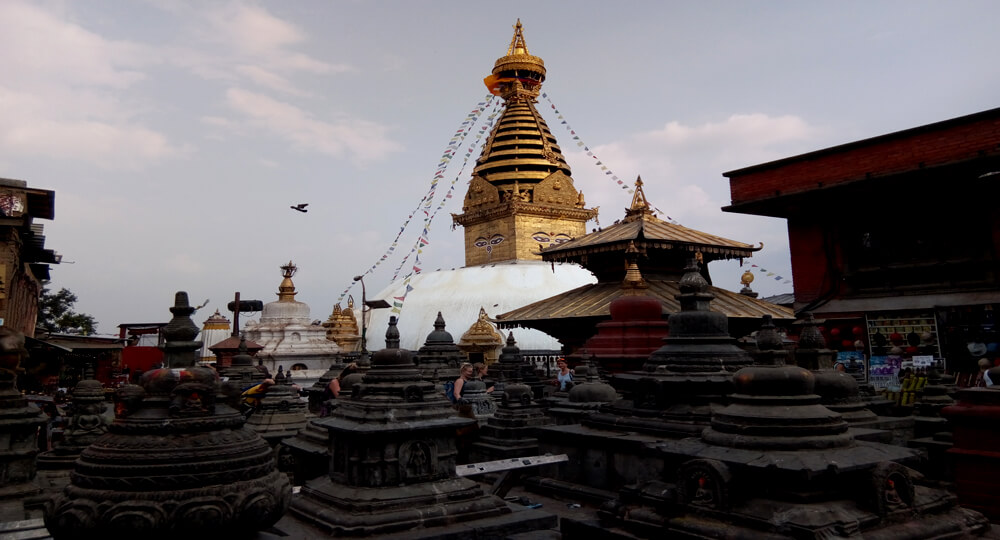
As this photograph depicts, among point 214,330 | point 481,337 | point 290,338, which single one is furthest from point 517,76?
point 214,330

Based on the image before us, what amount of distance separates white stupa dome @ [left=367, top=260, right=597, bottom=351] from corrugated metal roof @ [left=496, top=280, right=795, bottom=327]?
1015 cm

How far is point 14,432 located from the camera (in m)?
5.72

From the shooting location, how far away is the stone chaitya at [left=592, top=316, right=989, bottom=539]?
393cm

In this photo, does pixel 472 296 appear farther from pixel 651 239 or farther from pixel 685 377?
pixel 685 377

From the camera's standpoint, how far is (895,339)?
1478cm

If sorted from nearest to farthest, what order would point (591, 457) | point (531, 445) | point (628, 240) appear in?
point (591, 457) < point (531, 445) < point (628, 240)

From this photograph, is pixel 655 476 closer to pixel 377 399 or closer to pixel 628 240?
pixel 377 399

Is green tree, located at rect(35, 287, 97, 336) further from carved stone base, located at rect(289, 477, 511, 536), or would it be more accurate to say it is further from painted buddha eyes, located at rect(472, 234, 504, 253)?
carved stone base, located at rect(289, 477, 511, 536)

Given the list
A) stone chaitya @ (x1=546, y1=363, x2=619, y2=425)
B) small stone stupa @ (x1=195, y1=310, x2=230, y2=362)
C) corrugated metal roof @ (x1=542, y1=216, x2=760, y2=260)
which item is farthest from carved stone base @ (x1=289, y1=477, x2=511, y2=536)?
small stone stupa @ (x1=195, y1=310, x2=230, y2=362)

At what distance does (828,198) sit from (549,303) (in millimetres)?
7255

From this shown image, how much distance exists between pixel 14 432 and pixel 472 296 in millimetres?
25309

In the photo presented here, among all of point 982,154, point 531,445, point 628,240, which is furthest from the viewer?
point 628,240

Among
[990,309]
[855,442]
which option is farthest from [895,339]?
[855,442]

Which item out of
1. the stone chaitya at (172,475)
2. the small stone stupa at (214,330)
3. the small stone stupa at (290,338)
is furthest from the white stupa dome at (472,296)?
the stone chaitya at (172,475)
